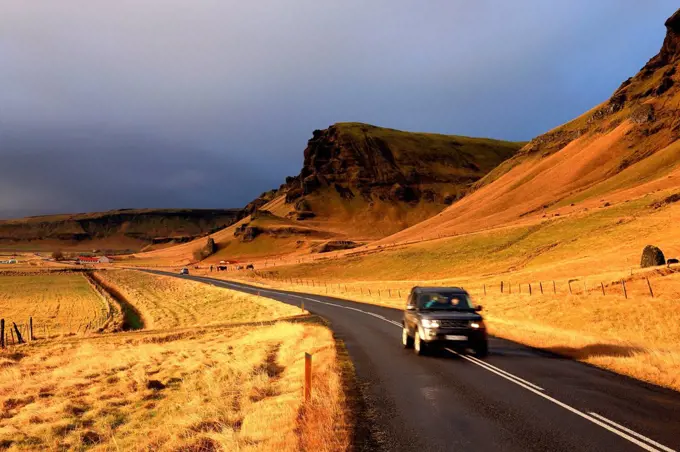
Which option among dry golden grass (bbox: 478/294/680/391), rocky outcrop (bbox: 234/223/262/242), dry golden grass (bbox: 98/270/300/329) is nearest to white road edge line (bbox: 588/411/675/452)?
dry golden grass (bbox: 478/294/680/391)

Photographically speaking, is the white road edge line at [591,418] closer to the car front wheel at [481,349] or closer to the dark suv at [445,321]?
the dark suv at [445,321]

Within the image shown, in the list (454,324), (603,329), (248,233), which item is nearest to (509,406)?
(454,324)

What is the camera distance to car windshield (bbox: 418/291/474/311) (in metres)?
15.3

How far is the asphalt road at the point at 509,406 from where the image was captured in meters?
7.27

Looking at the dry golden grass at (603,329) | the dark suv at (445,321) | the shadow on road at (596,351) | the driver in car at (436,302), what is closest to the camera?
the dry golden grass at (603,329)

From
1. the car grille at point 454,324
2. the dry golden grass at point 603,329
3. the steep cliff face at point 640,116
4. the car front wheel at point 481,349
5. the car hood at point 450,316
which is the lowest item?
the dry golden grass at point 603,329

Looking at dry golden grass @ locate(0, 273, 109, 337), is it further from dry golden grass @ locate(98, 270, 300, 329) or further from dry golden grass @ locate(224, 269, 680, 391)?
dry golden grass @ locate(224, 269, 680, 391)

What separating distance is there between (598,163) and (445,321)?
106864mm

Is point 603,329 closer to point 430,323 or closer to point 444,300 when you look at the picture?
point 444,300

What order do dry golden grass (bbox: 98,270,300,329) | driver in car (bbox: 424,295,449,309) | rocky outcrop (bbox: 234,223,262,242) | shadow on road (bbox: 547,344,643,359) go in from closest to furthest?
shadow on road (bbox: 547,344,643,359) → driver in car (bbox: 424,295,449,309) → dry golden grass (bbox: 98,270,300,329) → rocky outcrop (bbox: 234,223,262,242)

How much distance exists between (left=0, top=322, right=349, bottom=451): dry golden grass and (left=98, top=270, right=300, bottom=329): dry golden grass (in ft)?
46.7

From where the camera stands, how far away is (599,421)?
26.8 ft

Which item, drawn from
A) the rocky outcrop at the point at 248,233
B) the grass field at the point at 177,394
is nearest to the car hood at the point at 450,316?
the grass field at the point at 177,394

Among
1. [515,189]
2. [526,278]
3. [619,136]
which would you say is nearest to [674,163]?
[619,136]
